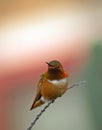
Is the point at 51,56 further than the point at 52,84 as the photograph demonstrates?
Yes

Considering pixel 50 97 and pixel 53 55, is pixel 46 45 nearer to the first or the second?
pixel 53 55

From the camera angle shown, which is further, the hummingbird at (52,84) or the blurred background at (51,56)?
the blurred background at (51,56)

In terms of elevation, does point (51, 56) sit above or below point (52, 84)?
below

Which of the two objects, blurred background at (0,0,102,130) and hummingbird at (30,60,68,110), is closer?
hummingbird at (30,60,68,110)

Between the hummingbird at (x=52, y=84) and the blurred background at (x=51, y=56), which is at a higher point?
the hummingbird at (x=52, y=84)

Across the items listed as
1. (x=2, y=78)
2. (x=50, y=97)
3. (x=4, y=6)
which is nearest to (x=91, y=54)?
(x=2, y=78)
